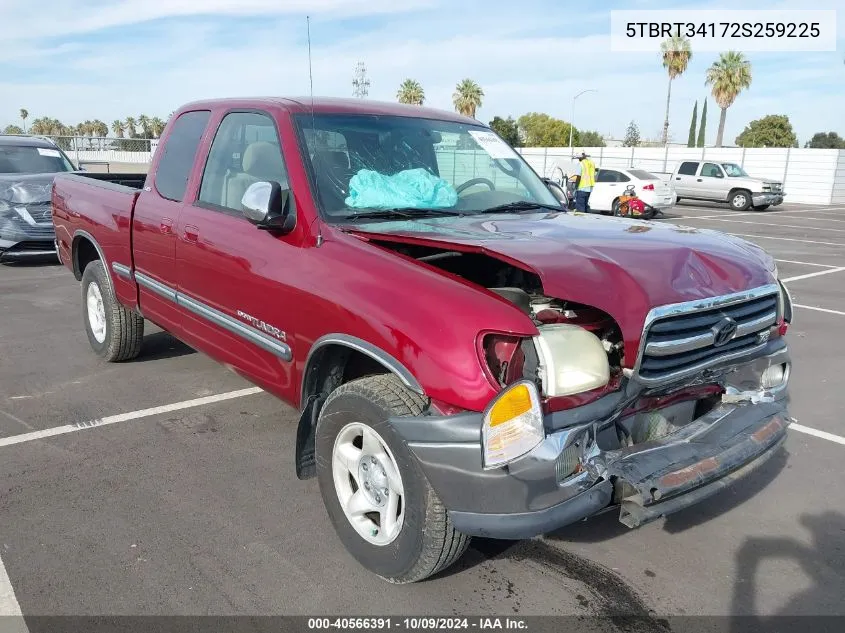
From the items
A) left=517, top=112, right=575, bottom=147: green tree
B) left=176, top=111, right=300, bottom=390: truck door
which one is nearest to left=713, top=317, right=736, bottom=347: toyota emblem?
Answer: left=176, top=111, right=300, bottom=390: truck door

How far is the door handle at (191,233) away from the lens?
3.99 metres

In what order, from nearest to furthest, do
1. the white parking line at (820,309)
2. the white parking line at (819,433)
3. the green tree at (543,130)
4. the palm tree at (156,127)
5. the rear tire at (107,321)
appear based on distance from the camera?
the white parking line at (819,433), the rear tire at (107,321), the white parking line at (820,309), the palm tree at (156,127), the green tree at (543,130)

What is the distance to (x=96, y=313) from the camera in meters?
5.86

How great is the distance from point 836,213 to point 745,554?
2616cm

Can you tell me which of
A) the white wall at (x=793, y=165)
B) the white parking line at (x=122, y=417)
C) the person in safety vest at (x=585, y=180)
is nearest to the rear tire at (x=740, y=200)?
the white wall at (x=793, y=165)

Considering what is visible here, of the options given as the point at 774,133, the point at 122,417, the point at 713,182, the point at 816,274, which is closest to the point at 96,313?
the point at 122,417

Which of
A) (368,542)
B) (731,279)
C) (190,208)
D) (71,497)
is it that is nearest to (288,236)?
(190,208)

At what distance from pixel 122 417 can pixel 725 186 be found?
82.4ft

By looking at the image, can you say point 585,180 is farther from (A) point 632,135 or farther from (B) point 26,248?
(A) point 632,135

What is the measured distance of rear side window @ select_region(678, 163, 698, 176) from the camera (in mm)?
26625

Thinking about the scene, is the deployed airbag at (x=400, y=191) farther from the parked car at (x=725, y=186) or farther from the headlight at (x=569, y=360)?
the parked car at (x=725, y=186)

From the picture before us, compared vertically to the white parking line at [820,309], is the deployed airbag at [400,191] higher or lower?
higher

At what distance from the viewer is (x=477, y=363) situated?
2443 mm

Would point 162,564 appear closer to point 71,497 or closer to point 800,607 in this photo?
point 71,497
